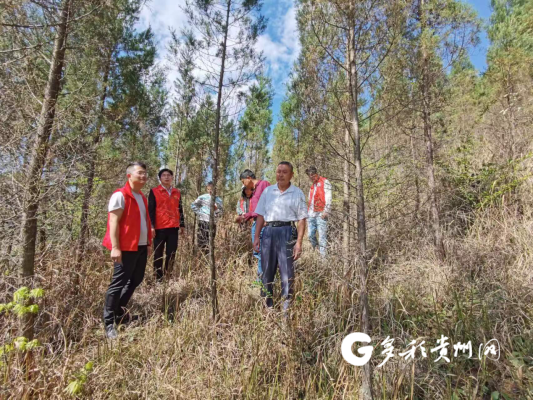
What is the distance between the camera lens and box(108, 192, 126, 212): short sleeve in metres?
2.49

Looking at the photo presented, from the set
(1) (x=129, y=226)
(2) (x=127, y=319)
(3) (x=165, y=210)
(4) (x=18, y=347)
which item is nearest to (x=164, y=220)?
(3) (x=165, y=210)

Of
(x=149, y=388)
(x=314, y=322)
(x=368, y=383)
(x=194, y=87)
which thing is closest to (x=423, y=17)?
(x=194, y=87)

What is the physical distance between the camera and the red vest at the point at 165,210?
12.0 ft

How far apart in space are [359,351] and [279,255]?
1.15 m

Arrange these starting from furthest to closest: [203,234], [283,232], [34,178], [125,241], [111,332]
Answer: [203,234] → [283,232] → [125,241] → [111,332] → [34,178]

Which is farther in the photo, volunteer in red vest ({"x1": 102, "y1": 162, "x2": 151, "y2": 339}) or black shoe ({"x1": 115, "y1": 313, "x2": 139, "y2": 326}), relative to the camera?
black shoe ({"x1": 115, "y1": 313, "x2": 139, "y2": 326})

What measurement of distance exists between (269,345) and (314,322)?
0.52 m

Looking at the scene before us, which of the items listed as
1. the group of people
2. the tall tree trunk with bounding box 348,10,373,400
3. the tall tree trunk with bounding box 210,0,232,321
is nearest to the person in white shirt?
the group of people

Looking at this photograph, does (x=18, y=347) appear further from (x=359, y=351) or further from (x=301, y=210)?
(x=301, y=210)

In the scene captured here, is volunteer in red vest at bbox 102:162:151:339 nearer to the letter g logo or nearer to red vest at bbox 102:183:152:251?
red vest at bbox 102:183:152:251

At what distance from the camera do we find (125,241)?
2576mm

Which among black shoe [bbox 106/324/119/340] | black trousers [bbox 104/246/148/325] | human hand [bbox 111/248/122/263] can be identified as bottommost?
black shoe [bbox 106/324/119/340]

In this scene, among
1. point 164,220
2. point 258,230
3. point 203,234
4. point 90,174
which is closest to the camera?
point 258,230

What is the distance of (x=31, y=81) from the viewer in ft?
9.03
